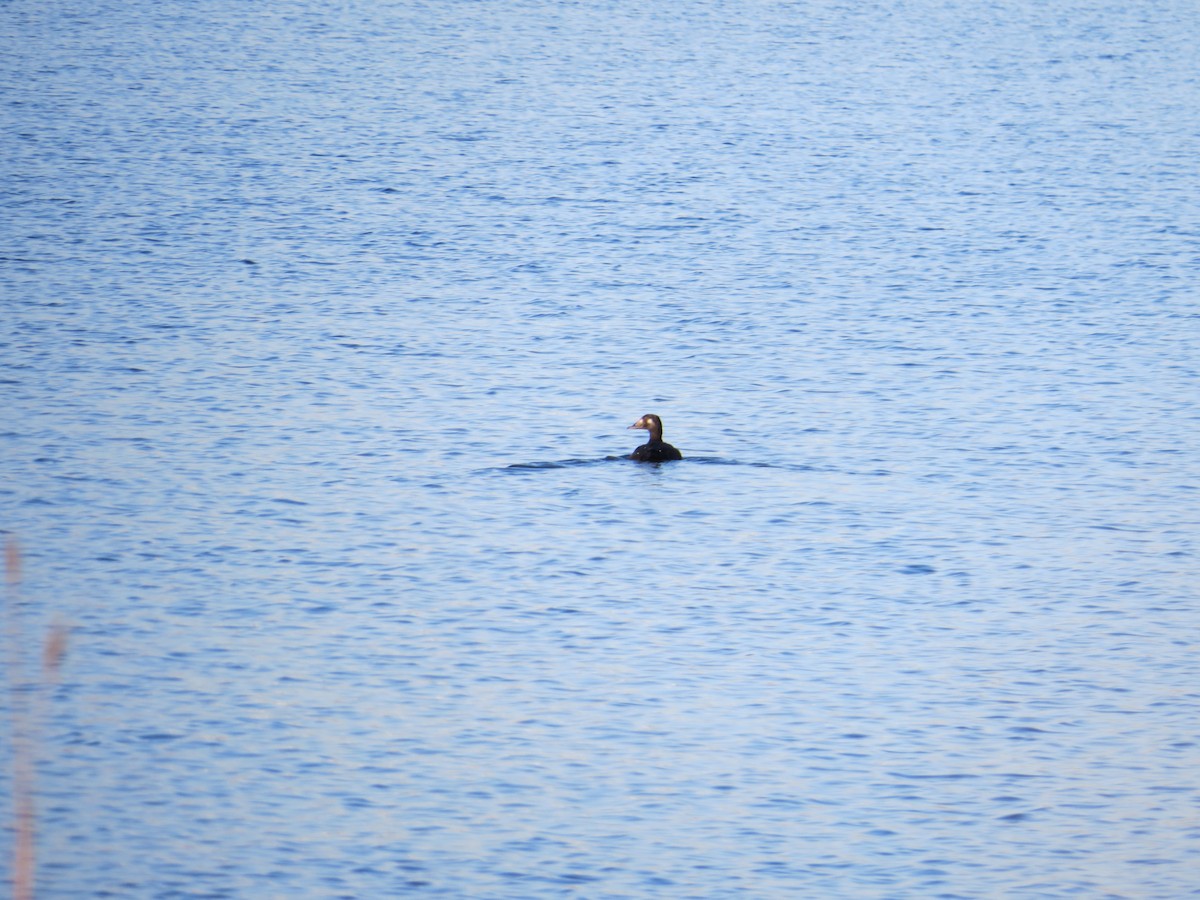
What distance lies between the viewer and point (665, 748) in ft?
50.2

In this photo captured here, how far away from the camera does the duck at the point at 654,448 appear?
22.7 metres

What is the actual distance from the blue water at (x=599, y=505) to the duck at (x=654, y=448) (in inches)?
10.5

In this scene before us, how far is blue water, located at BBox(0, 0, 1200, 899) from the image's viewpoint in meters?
13.9

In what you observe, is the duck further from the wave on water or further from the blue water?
Result: the blue water

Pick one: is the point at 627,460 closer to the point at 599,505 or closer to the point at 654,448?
the point at 654,448

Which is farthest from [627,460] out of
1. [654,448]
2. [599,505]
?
[599,505]

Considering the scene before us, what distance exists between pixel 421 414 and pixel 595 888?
43.4ft

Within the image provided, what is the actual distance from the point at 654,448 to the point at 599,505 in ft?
4.32

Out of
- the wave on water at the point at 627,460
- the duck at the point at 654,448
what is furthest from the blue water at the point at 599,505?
the duck at the point at 654,448

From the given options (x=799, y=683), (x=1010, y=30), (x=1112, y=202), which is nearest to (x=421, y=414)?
(x=799, y=683)

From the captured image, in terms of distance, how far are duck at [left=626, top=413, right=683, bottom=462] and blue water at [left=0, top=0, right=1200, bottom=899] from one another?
266 mm

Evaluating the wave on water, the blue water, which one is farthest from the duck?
the blue water

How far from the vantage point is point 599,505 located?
71.3 ft

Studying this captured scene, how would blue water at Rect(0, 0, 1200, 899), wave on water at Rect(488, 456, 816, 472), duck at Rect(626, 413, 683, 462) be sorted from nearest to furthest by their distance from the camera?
blue water at Rect(0, 0, 1200, 899), duck at Rect(626, 413, 683, 462), wave on water at Rect(488, 456, 816, 472)
